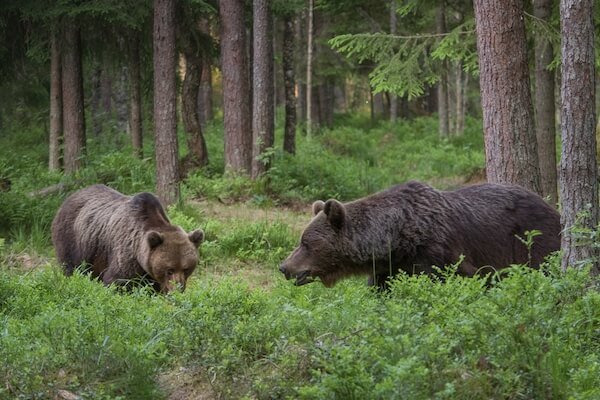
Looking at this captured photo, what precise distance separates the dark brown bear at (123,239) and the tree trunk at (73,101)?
25.1ft

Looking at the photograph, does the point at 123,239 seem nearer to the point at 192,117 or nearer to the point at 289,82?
the point at 192,117

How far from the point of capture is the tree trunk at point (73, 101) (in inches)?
725

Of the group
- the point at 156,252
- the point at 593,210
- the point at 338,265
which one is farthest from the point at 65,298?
the point at 593,210

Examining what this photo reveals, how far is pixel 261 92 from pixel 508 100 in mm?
8618

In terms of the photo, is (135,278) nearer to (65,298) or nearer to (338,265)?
(65,298)

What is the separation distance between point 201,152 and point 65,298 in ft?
42.1

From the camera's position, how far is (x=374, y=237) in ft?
27.6

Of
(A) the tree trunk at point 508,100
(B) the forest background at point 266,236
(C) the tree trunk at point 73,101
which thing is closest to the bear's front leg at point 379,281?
(B) the forest background at point 266,236

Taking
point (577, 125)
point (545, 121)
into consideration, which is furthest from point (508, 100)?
point (545, 121)

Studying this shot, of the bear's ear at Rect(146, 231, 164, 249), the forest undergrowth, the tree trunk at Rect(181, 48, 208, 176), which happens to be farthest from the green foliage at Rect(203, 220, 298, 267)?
the tree trunk at Rect(181, 48, 208, 176)

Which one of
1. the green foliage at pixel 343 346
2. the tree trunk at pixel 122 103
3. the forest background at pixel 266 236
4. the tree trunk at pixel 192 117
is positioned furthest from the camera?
the tree trunk at pixel 122 103

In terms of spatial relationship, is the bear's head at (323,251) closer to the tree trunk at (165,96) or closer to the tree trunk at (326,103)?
the tree trunk at (165,96)

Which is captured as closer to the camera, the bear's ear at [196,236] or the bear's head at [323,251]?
the bear's head at [323,251]

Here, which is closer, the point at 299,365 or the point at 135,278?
the point at 299,365
